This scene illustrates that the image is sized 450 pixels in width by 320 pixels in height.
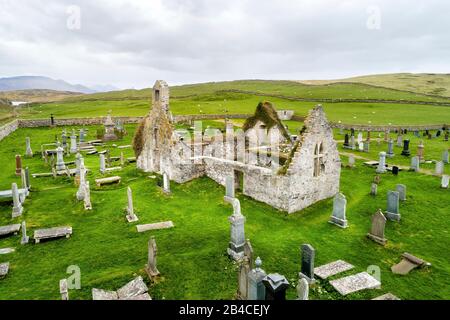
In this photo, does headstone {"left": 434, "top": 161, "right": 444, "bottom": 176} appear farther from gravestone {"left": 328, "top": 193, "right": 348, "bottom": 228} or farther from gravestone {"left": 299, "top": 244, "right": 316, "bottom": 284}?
gravestone {"left": 299, "top": 244, "right": 316, "bottom": 284}

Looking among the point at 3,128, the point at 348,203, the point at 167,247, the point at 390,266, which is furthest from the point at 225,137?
the point at 3,128

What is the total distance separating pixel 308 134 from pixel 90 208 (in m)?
11.8

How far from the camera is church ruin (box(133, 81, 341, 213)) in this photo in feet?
51.2

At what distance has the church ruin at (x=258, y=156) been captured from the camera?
1559 centimetres

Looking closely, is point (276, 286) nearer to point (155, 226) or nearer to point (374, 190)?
point (155, 226)

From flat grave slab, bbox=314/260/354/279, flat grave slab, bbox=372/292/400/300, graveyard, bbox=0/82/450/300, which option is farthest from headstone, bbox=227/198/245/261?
flat grave slab, bbox=372/292/400/300

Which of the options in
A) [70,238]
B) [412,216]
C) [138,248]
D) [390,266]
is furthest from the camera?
[412,216]

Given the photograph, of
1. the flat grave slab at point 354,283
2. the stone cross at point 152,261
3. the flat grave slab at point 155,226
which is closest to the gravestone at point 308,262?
the flat grave slab at point 354,283

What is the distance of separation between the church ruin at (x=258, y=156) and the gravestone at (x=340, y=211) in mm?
2024

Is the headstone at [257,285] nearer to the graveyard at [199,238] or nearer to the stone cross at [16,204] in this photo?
the graveyard at [199,238]

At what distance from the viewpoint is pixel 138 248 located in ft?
38.3

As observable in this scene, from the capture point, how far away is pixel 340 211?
45.6 feet

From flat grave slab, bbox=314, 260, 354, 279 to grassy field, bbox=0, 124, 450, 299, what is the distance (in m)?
0.45

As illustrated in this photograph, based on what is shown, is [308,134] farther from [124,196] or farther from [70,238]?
[70,238]
